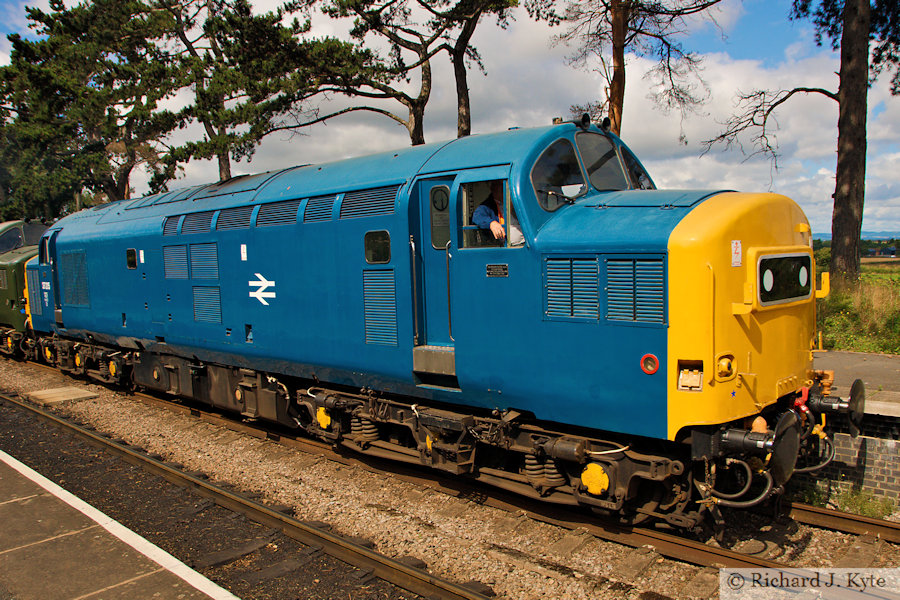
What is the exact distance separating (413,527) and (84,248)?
32.5ft

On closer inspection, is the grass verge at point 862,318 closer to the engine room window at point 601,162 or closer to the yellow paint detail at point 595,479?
the engine room window at point 601,162

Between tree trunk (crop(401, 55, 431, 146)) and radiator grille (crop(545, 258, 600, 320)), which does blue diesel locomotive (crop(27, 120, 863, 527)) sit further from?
tree trunk (crop(401, 55, 431, 146))

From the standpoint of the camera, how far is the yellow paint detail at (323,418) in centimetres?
742

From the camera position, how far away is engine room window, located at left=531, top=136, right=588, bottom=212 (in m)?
5.39

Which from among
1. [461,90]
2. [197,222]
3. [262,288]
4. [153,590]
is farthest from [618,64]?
[153,590]

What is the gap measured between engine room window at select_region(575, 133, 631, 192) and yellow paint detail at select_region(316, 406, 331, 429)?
4114 millimetres

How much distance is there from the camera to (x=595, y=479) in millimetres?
4938

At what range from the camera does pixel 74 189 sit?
1444 inches

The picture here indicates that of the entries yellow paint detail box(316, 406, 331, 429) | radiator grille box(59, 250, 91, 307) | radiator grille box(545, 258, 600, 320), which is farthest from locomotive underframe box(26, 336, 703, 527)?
radiator grille box(59, 250, 91, 307)

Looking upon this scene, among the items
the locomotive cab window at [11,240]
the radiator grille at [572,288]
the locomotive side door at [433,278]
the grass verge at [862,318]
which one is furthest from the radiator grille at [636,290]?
the locomotive cab window at [11,240]

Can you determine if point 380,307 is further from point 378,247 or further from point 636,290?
point 636,290

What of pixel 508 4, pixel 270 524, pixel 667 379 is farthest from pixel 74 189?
pixel 667 379

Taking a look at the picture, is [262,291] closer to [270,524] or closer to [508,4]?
[270,524]

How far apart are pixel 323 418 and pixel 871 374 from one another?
7712 millimetres
